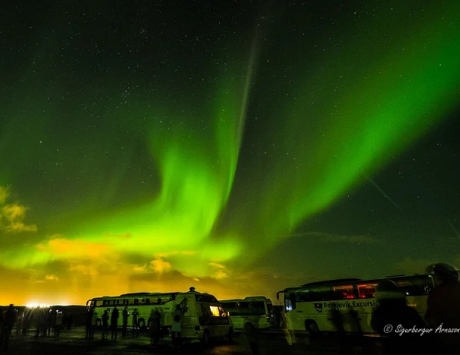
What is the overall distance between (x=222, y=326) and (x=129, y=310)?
1425cm

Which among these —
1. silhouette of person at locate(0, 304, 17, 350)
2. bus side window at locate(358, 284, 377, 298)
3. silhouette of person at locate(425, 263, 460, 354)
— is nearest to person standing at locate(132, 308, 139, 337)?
silhouette of person at locate(0, 304, 17, 350)

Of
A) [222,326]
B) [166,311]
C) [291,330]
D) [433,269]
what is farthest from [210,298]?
[433,269]

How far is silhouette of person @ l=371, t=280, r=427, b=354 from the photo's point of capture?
328cm

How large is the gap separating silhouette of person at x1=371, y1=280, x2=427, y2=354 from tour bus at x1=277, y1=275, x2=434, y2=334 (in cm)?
2197

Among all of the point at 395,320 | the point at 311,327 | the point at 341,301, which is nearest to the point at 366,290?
the point at 341,301

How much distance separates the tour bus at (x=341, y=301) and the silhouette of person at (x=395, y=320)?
72.1 feet

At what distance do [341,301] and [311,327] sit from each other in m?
3.95

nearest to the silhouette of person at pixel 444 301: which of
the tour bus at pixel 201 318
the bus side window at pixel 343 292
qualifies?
the tour bus at pixel 201 318

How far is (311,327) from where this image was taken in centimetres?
2909

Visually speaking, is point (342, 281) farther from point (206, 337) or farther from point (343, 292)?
point (206, 337)

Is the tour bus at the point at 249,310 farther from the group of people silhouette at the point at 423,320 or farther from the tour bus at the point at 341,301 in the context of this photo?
the group of people silhouette at the point at 423,320

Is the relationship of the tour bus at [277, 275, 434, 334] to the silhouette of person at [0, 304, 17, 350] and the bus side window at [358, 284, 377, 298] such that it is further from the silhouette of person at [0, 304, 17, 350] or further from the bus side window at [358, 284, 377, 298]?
the silhouette of person at [0, 304, 17, 350]

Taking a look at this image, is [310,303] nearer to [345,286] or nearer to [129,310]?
[345,286]

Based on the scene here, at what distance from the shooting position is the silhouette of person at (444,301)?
12.6 feet
